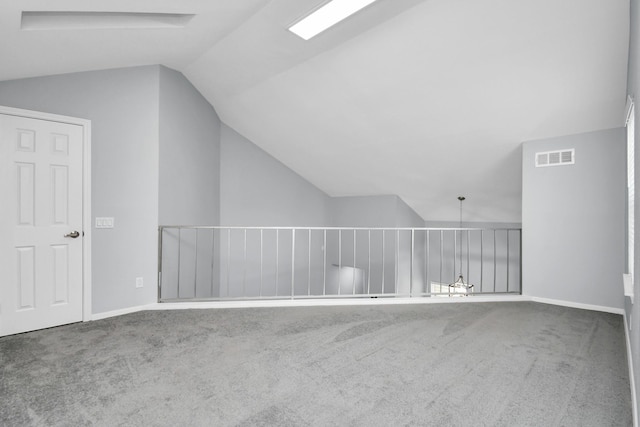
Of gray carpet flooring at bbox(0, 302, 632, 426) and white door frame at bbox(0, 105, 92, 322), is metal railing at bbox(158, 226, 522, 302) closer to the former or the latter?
white door frame at bbox(0, 105, 92, 322)

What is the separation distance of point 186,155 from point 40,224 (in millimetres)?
1889

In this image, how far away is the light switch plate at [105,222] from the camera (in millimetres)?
3395

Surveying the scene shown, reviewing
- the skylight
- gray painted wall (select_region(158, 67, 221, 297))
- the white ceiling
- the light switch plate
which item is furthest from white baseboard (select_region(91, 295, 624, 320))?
the skylight

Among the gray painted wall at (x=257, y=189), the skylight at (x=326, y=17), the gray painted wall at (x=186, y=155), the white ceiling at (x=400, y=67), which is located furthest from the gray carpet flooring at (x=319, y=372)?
the gray painted wall at (x=257, y=189)

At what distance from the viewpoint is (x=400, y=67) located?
3.64m

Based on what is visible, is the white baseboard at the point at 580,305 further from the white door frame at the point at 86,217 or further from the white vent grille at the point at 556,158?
the white door frame at the point at 86,217

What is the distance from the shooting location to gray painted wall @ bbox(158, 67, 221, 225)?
3947 millimetres

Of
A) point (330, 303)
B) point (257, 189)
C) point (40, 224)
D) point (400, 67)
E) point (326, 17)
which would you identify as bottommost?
point (330, 303)

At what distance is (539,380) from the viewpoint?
209 cm

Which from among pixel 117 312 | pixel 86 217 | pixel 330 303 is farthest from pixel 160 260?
pixel 330 303

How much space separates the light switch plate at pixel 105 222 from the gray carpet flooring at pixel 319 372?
967 millimetres

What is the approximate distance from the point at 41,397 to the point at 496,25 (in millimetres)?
4298

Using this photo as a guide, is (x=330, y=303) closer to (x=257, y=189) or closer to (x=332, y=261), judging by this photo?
(x=257, y=189)

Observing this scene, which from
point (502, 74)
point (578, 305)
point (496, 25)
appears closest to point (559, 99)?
point (502, 74)
